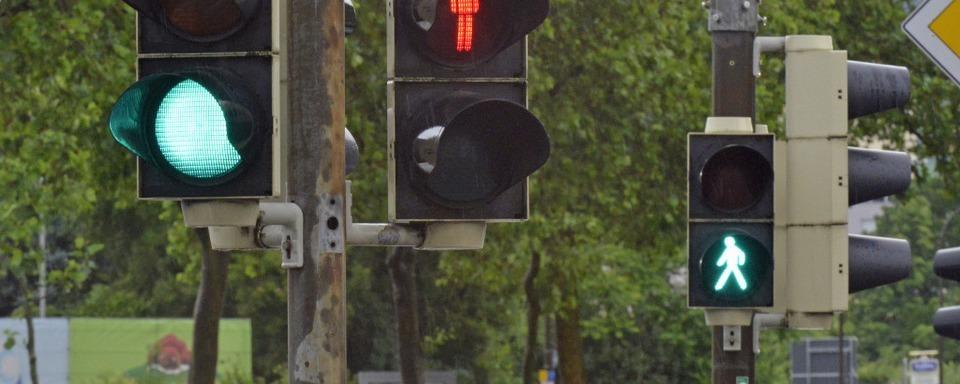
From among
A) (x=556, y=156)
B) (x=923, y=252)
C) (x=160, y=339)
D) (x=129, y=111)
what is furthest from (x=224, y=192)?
(x=923, y=252)

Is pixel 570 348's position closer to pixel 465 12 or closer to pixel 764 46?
pixel 764 46

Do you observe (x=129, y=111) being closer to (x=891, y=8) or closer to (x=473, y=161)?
(x=473, y=161)

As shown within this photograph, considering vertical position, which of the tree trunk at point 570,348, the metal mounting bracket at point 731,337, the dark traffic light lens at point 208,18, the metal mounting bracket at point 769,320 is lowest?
the tree trunk at point 570,348

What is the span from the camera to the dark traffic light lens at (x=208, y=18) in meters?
5.69

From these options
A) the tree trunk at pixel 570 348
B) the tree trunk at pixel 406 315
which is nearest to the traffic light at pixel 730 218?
the tree trunk at pixel 406 315

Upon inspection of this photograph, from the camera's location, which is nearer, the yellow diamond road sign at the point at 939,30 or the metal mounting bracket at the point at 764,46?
the yellow diamond road sign at the point at 939,30

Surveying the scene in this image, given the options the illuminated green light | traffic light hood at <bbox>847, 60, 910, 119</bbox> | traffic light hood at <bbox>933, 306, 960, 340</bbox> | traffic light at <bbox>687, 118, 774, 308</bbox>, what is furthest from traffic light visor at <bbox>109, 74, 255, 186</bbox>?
traffic light hood at <bbox>847, 60, 910, 119</bbox>

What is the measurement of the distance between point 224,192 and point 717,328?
5.07 metres

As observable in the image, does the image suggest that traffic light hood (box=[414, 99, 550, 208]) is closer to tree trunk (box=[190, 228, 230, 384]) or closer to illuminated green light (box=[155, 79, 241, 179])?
illuminated green light (box=[155, 79, 241, 179])

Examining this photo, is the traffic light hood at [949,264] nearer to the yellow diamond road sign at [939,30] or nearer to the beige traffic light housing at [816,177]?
the beige traffic light housing at [816,177]

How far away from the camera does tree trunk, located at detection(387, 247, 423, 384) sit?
32.8 meters

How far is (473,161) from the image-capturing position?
5.87 metres

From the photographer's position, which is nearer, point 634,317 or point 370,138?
point 370,138

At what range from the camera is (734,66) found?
10180mm
